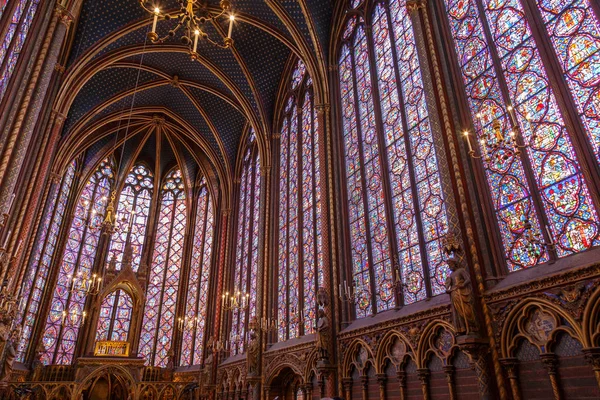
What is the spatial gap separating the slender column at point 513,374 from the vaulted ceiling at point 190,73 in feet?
39.0

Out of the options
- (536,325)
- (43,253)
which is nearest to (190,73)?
(43,253)

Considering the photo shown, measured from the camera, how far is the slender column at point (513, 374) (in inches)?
284

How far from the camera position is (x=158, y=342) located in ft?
77.3

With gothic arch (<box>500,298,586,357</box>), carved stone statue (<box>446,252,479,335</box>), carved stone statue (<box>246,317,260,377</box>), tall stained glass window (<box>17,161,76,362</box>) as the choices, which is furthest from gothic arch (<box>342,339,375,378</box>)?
tall stained glass window (<box>17,161,76,362</box>)

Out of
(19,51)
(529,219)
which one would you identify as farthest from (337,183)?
(19,51)

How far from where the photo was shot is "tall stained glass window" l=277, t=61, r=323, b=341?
1475 cm

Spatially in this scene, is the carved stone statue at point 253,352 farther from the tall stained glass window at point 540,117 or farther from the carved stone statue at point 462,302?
the tall stained glass window at point 540,117

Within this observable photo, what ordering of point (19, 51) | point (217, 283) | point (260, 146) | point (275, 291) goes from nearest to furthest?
point (19, 51) → point (275, 291) → point (260, 146) → point (217, 283)

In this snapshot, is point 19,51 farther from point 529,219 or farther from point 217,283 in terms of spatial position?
point 217,283

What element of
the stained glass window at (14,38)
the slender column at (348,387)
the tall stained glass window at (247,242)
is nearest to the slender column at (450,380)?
the slender column at (348,387)

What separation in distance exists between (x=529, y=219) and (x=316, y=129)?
991cm

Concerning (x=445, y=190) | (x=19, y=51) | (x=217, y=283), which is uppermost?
(x=19, y=51)

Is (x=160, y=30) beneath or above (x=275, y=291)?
above

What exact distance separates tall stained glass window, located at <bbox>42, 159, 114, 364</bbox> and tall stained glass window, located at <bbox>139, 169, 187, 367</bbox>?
330 centimetres
